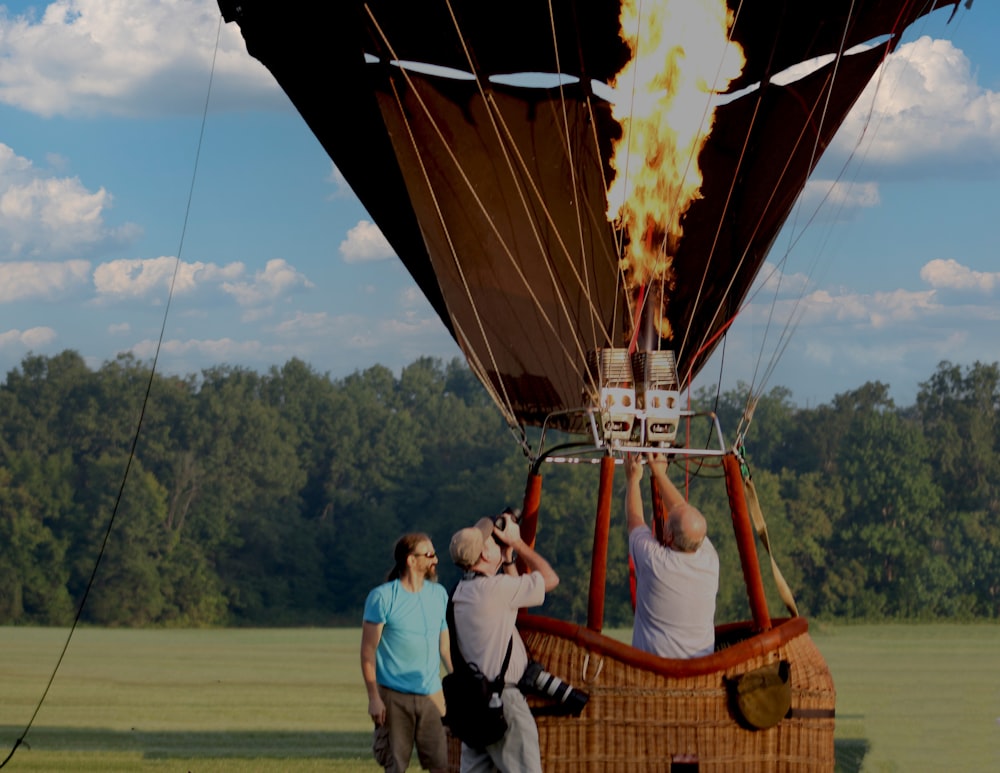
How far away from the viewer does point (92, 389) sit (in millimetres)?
44188

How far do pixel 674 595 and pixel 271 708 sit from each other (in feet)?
25.9

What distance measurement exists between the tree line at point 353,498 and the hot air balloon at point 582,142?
28096 mm

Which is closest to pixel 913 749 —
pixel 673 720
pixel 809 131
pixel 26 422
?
pixel 809 131

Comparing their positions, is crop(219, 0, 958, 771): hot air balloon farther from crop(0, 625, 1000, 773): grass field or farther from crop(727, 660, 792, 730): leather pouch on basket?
crop(0, 625, 1000, 773): grass field

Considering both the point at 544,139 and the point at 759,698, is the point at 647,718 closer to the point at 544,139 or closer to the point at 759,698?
the point at 759,698

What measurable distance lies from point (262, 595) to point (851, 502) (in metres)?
15.3

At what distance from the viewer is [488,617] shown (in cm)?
415

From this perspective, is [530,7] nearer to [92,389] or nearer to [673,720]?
[673,720]

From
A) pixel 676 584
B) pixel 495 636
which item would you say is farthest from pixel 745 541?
pixel 495 636

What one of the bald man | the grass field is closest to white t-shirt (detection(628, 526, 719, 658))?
the bald man

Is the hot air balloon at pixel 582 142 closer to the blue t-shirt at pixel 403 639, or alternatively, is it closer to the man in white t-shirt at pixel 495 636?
the blue t-shirt at pixel 403 639

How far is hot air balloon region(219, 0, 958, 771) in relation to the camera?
606 cm

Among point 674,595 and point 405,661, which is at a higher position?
point 674,595

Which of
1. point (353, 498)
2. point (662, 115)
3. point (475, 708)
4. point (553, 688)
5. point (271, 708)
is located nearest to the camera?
point (475, 708)
